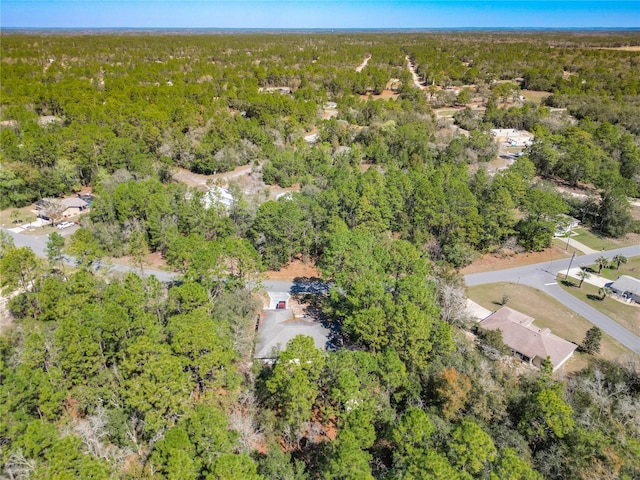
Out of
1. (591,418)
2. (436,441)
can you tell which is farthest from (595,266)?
(436,441)

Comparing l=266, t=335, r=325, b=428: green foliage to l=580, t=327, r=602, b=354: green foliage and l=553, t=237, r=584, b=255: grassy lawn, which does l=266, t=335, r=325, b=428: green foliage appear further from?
l=553, t=237, r=584, b=255: grassy lawn

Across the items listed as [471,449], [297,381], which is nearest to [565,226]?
[471,449]

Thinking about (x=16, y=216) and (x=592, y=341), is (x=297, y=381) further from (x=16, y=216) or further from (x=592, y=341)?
(x=16, y=216)

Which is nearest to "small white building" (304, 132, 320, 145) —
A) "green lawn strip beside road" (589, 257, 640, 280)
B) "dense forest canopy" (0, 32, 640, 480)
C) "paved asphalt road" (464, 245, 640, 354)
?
"dense forest canopy" (0, 32, 640, 480)

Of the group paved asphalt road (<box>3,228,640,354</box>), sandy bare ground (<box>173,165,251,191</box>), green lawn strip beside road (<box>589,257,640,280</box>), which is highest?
sandy bare ground (<box>173,165,251,191</box>)

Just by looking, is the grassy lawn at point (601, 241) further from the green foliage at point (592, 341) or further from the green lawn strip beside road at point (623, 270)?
the green foliage at point (592, 341)

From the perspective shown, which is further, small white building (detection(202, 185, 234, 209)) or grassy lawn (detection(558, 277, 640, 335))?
small white building (detection(202, 185, 234, 209))

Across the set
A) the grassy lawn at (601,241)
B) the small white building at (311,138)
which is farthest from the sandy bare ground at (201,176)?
the grassy lawn at (601,241)
